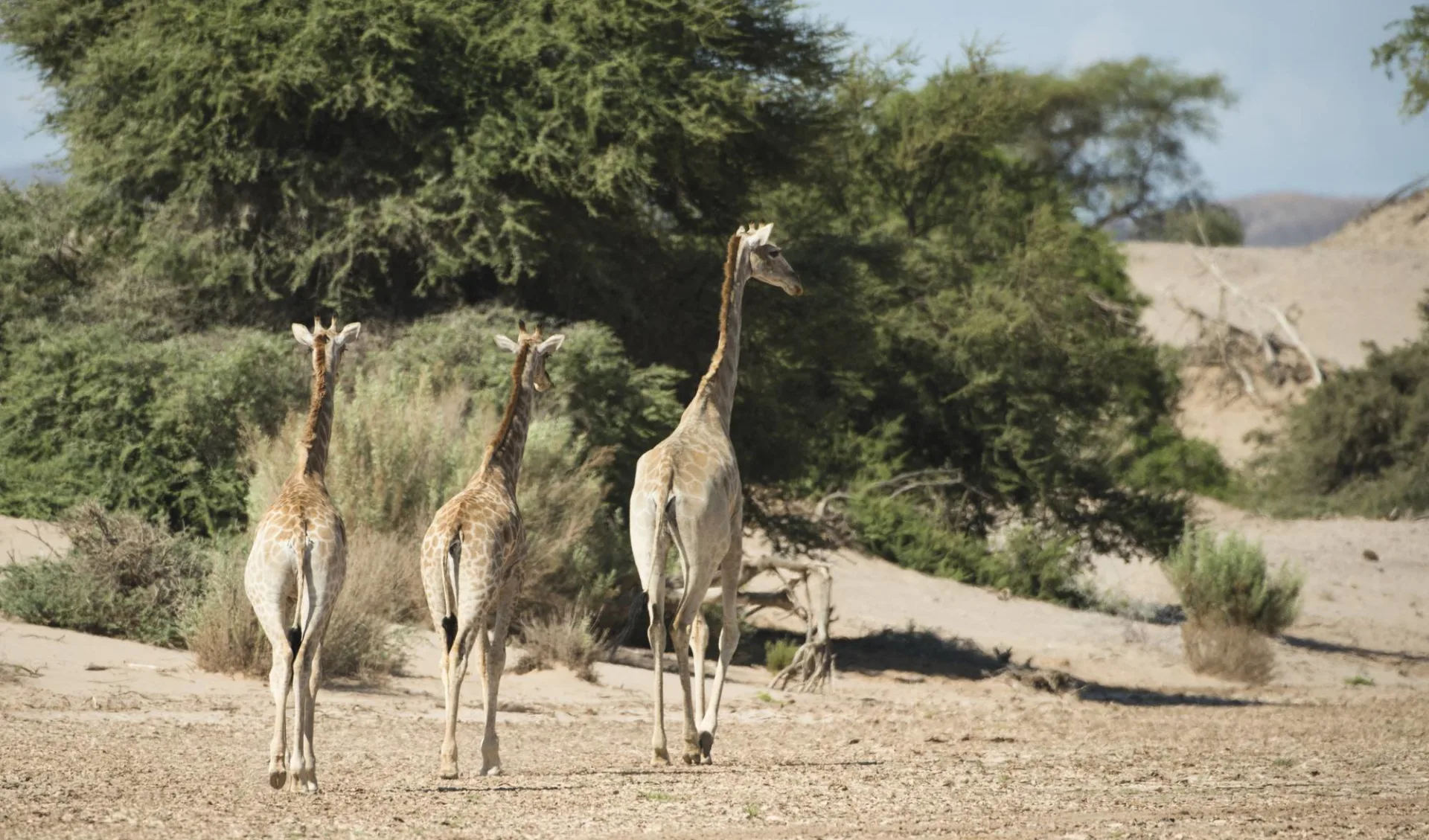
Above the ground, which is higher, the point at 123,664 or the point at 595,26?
the point at 595,26

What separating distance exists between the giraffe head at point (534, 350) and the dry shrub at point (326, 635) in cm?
300

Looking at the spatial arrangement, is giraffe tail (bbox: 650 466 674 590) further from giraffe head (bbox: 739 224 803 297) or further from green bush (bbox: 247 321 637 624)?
green bush (bbox: 247 321 637 624)

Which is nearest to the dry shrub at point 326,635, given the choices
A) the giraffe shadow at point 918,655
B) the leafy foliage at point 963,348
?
the giraffe shadow at point 918,655

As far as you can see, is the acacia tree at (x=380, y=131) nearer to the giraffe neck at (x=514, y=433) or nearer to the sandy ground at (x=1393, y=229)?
the giraffe neck at (x=514, y=433)

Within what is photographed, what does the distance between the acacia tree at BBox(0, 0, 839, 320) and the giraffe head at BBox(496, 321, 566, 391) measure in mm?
7527

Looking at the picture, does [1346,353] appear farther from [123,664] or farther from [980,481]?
[123,664]

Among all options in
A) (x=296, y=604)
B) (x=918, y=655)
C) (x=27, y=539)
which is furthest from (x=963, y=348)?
(x=296, y=604)

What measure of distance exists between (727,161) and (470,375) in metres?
5.08

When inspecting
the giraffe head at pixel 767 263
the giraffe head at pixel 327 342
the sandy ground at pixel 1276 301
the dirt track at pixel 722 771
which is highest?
the sandy ground at pixel 1276 301

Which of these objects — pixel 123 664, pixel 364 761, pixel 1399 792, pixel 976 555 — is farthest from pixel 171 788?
pixel 976 555

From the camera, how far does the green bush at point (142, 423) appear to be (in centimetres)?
1608

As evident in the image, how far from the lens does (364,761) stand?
31.7ft

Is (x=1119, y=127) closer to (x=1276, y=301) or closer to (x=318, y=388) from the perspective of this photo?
(x=1276, y=301)

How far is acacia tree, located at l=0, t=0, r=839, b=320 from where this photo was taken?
18156 millimetres
